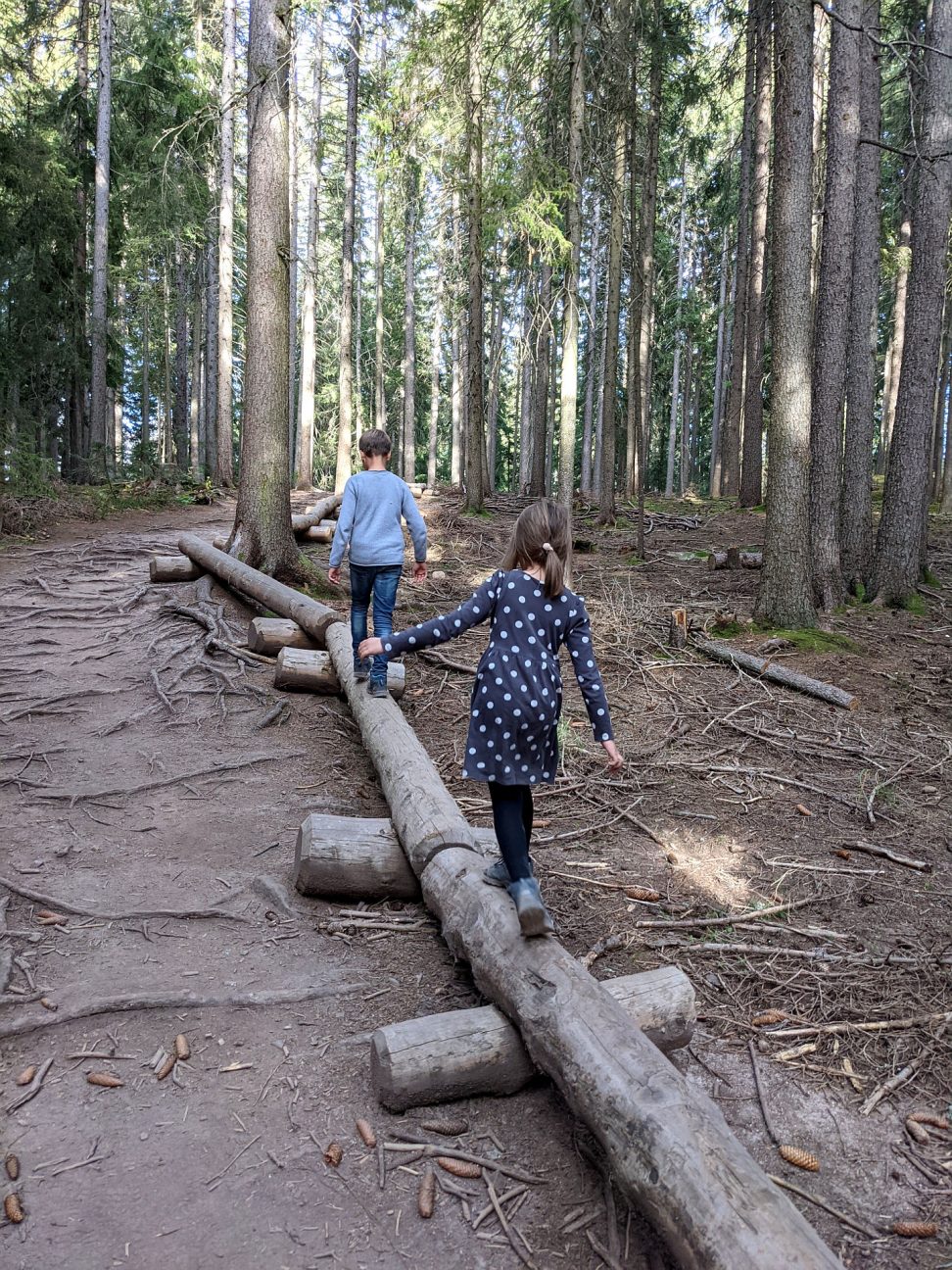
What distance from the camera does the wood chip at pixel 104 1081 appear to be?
290 centimetres

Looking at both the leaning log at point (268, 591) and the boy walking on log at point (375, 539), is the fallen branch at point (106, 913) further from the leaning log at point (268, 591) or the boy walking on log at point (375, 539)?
the leaning log at point (268, 591)

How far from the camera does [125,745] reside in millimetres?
5984

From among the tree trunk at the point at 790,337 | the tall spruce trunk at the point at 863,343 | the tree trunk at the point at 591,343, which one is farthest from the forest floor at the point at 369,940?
the tree trunk at the point at 591,343

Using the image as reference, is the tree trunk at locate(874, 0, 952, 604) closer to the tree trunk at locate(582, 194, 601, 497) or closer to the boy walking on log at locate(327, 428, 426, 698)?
the boy walking on log at locate(327, 428, 426, 698)

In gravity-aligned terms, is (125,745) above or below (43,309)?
below

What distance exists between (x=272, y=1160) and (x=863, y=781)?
5034 millimetres

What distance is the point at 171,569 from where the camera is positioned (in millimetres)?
9789

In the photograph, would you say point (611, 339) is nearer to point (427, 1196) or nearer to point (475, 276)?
point (475, 276)

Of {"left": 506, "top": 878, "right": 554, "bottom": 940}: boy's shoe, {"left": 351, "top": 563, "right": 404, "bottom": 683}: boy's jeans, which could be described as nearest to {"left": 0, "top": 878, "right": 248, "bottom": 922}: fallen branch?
{"left": 506, "top": 878, "right": 554, "bottom": 940}: boy's shoe

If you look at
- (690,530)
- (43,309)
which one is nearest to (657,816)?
(690,530)

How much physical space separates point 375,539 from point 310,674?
1.40 meters

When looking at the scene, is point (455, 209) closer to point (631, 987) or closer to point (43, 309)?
point (43, 309)

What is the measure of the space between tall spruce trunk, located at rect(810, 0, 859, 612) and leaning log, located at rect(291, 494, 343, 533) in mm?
→ 7427

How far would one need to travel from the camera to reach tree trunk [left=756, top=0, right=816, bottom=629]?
8414 mm
